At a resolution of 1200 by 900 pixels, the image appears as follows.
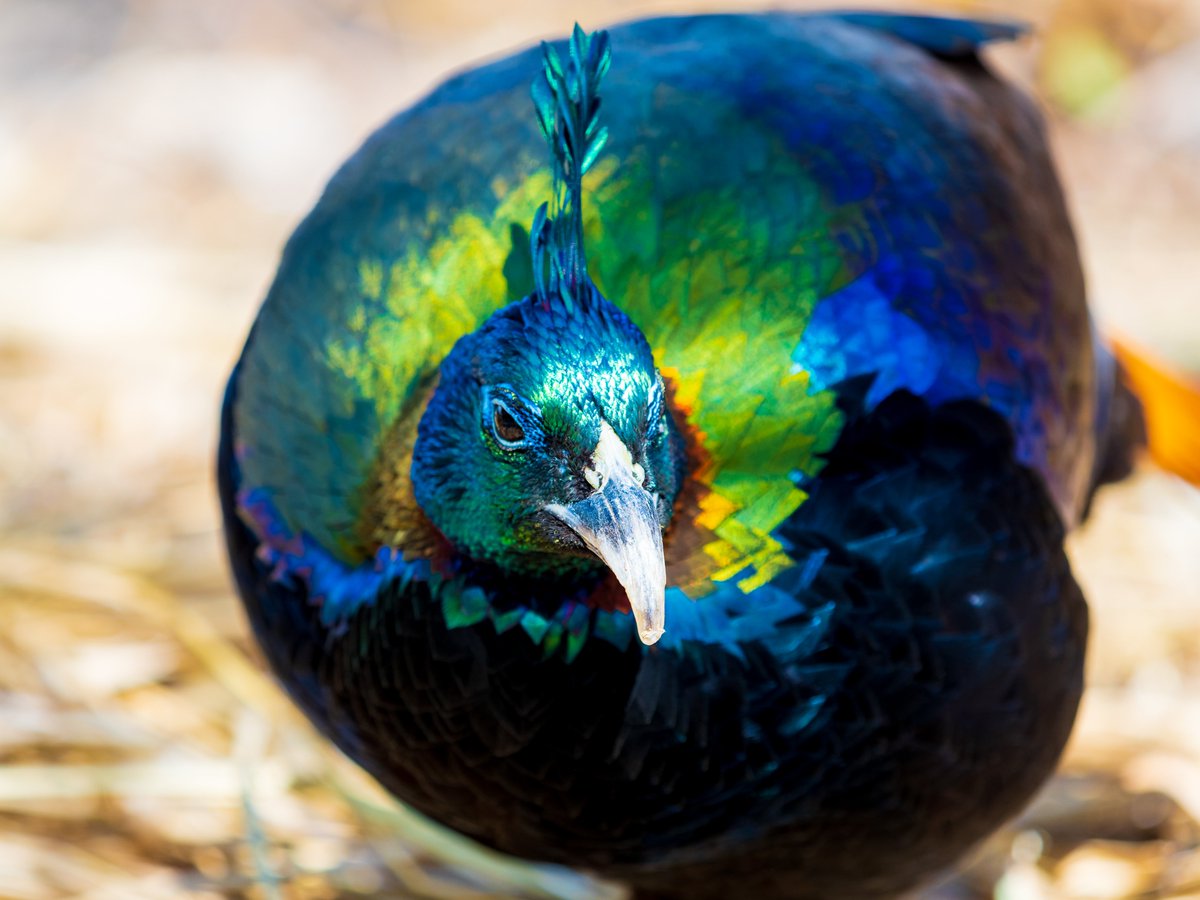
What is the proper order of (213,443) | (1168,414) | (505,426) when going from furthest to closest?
(213,443)
(1168,414)
(505,426)

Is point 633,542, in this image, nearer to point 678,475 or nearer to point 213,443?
point 678,475

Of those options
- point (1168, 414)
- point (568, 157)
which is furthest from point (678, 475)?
point (1168, 414)

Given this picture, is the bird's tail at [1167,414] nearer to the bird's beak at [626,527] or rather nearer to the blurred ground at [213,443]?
the blurred ground at [213,443]

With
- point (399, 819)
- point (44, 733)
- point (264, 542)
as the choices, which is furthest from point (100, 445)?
point (264, 542)

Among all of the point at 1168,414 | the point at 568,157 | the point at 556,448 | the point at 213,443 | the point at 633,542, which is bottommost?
the point at 633,542

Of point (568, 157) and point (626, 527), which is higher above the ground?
point (568, 157)

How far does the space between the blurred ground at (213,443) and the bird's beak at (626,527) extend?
1422 millimetres

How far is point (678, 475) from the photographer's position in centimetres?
178

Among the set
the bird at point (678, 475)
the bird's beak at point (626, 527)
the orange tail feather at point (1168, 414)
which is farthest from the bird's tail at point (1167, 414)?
the bird's beak at point (626, 527)

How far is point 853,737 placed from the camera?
1904mm

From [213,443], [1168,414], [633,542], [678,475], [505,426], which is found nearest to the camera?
[633,542]

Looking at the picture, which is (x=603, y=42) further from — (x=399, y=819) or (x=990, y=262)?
(x=399, y=819)

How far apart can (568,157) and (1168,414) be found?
1.97 meters

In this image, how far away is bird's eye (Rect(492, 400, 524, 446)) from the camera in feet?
5.30
